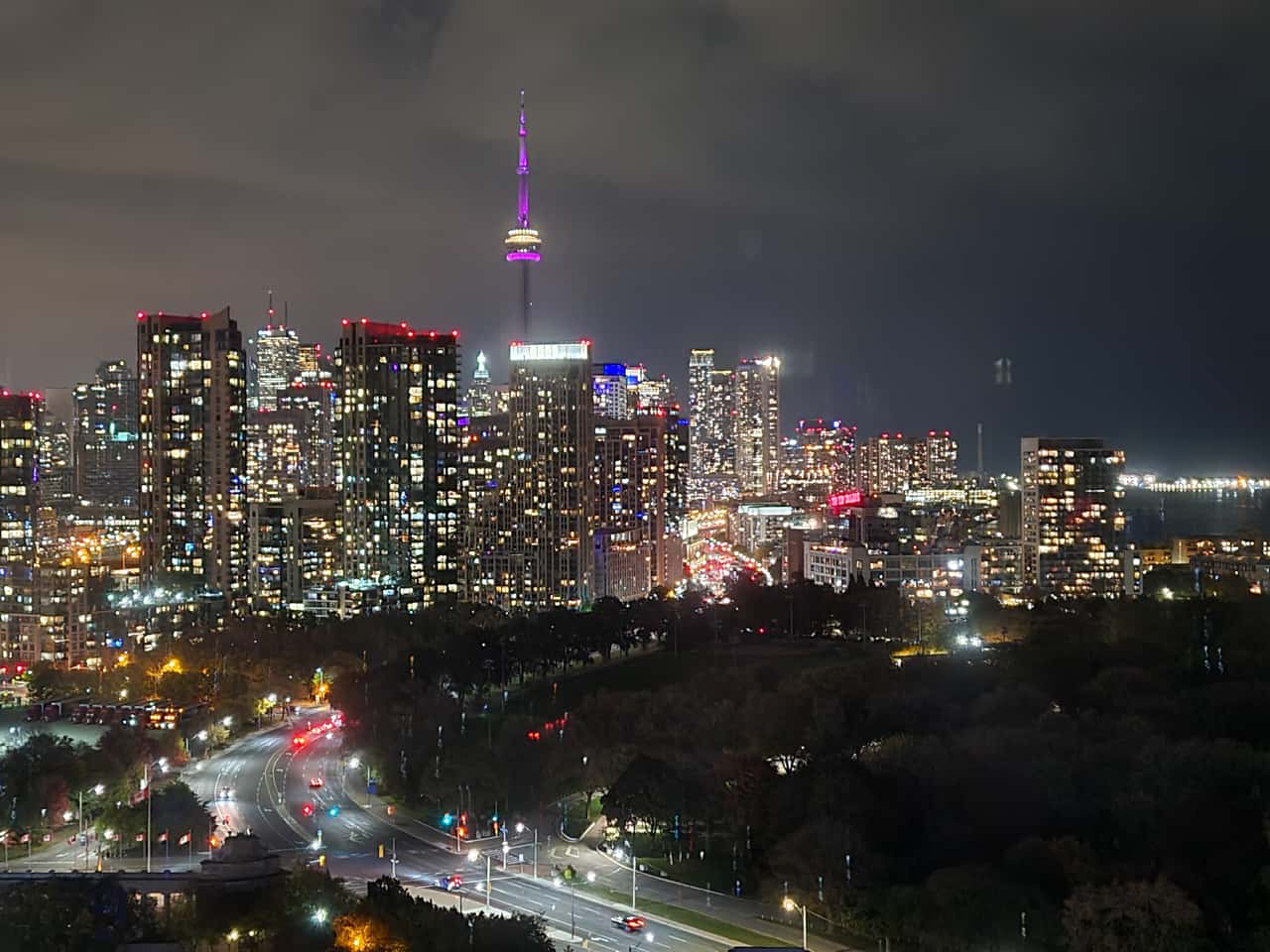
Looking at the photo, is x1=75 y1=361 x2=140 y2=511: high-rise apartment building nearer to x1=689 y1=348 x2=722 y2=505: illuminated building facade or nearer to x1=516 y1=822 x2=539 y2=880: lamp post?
x1=689 y1=348 x2=722 y2=505: illuminated building facade

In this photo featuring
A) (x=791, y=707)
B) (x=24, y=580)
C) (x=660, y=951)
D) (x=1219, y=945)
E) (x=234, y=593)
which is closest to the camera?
(x=1219, y=945)

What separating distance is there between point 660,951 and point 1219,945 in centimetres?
421

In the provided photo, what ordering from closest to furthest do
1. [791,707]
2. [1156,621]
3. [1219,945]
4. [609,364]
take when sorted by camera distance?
[1219,945] < [791,707] < [1156,621] < [609,364]

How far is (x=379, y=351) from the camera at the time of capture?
116 ft

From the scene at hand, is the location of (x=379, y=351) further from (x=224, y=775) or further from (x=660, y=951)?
(x=660, y=951)

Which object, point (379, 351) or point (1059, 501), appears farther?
point (1059, 501)

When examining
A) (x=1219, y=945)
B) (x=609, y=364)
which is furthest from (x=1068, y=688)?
(x=609, y=364)

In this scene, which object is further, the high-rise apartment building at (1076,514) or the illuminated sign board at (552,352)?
the high-rise apartment building at (1076,514)

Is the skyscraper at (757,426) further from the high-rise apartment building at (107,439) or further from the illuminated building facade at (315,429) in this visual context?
the high-rise apartment building at (107,439)

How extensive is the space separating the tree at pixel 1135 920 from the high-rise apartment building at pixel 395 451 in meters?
26.3

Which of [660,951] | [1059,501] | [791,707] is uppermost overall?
[1059,501]

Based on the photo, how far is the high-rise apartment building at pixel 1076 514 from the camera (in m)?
38.2

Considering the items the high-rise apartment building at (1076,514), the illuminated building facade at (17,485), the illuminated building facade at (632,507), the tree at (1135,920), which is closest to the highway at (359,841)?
the tree at (1135,920)

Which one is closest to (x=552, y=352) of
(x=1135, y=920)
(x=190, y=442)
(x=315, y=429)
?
(x=190, y=442)
